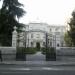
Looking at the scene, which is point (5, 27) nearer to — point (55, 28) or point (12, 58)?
point (12, 58)

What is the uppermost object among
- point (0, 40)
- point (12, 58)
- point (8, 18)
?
point (8, 18)

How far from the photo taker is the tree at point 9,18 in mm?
38375

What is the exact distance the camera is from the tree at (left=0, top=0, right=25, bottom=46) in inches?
1511

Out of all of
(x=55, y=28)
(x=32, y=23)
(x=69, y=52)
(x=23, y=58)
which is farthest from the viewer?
(x=55, y=28)

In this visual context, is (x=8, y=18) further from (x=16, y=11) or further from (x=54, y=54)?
(x=54, y=54)

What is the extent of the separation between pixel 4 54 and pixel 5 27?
8.22 metres

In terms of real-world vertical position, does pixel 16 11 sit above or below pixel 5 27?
above

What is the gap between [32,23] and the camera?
310ft

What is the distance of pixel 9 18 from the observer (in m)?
38.9

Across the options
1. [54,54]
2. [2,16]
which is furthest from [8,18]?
[54,54]

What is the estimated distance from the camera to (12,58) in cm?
3073

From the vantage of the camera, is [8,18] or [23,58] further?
[8,18]

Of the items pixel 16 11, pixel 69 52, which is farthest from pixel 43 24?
pixel 69 52

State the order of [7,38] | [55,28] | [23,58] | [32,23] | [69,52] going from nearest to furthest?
[23,58], [69,52], [7,38], [32,23], [55,28]
